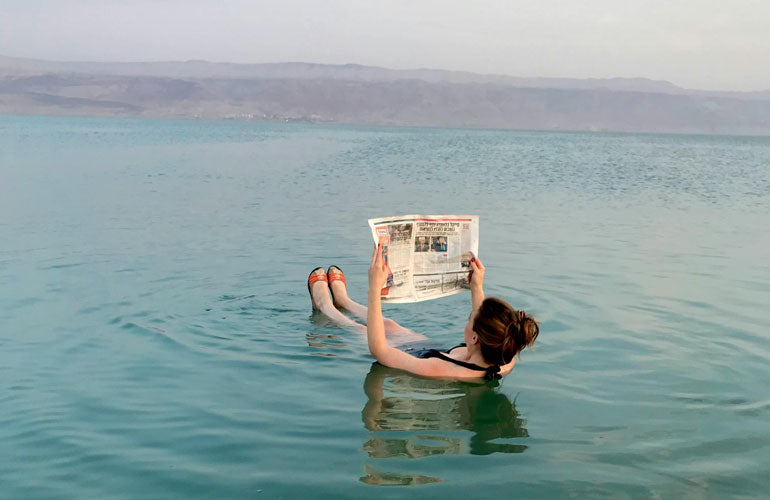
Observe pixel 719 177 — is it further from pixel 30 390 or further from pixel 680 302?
pixel 30 390

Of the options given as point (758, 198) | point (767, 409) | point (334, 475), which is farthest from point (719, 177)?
point (334, 475)

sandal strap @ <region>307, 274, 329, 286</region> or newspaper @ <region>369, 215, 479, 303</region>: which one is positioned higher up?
newspaper @ <region>369, 215, 479, 303</region>

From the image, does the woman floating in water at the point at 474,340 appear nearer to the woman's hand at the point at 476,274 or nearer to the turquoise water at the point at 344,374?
the woman's hand at the point at 476,274

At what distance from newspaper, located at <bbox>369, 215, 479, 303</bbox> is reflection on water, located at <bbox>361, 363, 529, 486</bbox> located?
2.30ft

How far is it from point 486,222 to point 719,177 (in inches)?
793

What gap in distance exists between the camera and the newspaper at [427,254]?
5305 millimetres

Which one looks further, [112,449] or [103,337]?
[103,337]

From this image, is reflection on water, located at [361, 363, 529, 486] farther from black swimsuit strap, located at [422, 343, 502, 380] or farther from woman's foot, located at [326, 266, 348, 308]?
Result: woman's foot, located at [326, 266, 348, 308]

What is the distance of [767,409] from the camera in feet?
16.7

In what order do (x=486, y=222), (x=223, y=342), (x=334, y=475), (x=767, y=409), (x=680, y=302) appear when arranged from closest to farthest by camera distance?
1. (x=334, y=475)
2. (x=767, y=409)
3. (x=223, y=342)
4. (x=680, y=302)
5. (x=486, y=222)

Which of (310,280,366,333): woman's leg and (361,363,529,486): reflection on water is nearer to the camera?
(361,363,529,486): reflection on water

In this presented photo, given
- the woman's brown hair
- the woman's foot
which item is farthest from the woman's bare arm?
the woman's foot

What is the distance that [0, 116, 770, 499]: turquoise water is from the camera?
4039 millimetres

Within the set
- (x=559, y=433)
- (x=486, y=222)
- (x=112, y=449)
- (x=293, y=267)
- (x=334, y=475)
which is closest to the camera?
(x=334, y=475)
